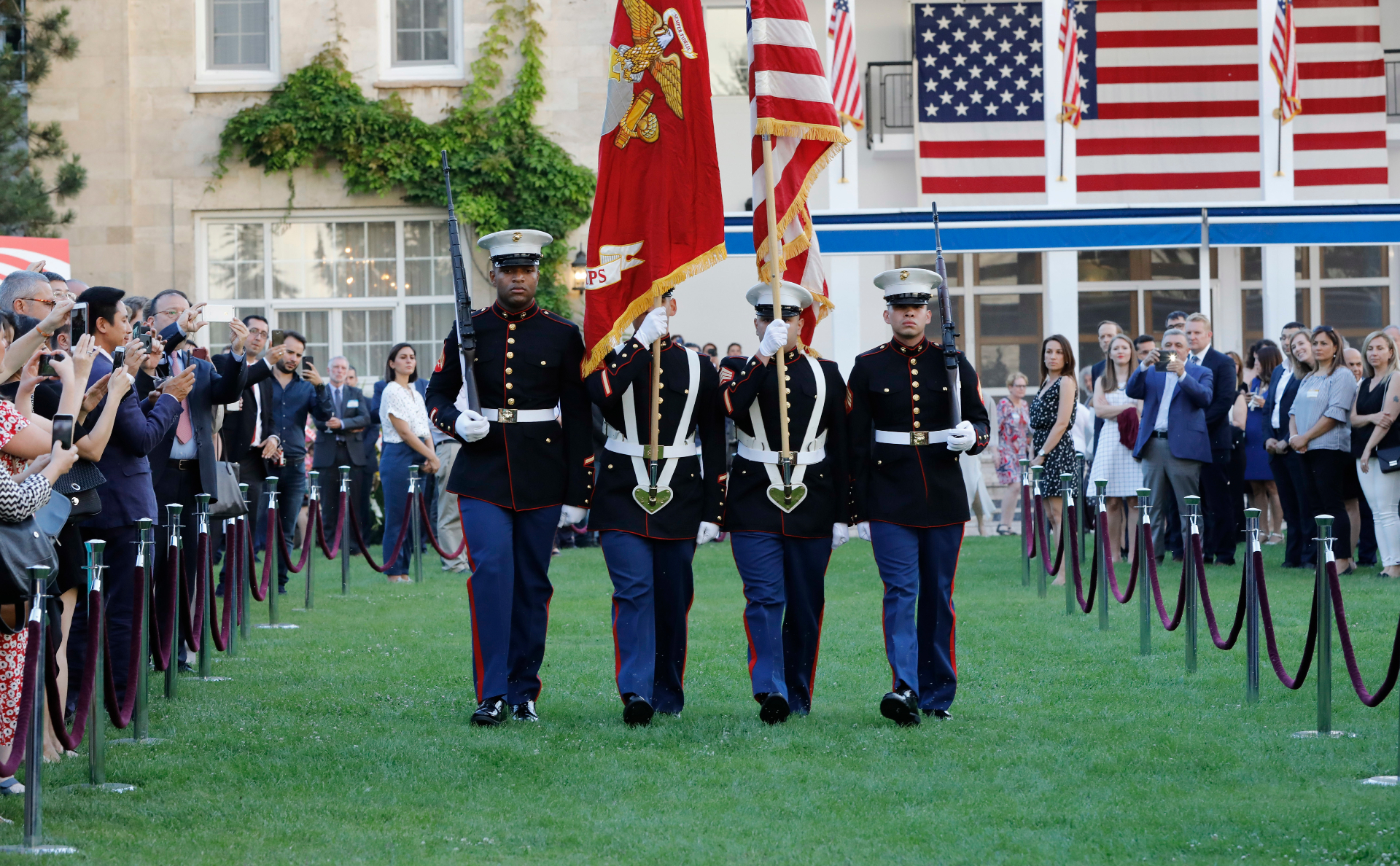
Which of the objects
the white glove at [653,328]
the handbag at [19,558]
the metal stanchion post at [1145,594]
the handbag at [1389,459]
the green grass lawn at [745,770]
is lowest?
the green grass lawn at [745,770]

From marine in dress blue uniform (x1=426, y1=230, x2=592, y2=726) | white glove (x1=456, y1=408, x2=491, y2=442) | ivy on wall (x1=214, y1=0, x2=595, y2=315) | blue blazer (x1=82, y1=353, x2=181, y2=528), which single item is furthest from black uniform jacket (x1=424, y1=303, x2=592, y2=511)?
ivy on wall (x1=214, y1=0, x2=595, y2=315)

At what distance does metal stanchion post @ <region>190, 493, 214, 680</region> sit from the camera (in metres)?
8.52

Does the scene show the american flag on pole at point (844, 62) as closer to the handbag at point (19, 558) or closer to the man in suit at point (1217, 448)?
the man in suit at point (1217, 448)

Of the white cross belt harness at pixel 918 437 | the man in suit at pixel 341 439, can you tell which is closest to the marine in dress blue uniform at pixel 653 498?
the white cross belt harness at pixel 918 437

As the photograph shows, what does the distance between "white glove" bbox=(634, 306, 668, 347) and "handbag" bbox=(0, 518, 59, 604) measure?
289 centimetres

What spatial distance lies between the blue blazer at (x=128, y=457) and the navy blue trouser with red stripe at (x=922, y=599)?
337 centimetres

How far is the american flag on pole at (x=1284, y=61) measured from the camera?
65.9ft

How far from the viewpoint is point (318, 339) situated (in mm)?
22703

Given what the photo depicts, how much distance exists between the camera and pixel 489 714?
7520 millimetres

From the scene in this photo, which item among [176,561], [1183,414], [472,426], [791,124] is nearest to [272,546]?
[176,561]

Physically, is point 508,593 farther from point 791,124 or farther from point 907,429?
point 791,124

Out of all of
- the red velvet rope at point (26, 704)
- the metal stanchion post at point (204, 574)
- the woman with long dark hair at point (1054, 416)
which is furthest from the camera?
the woman with long dark hair at point (1054, 416)

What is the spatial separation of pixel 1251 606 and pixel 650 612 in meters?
2.96

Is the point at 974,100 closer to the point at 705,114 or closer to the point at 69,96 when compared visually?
the point at 69,96
